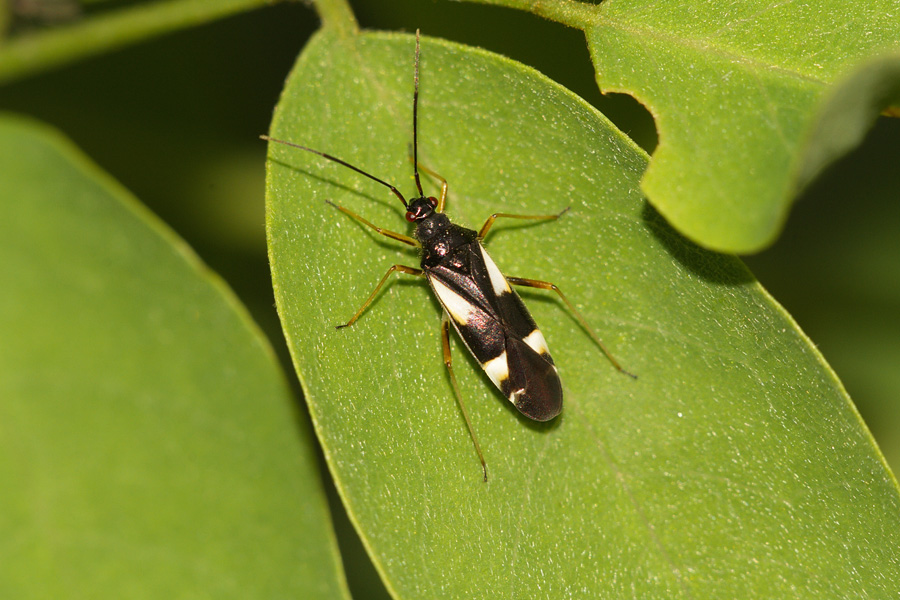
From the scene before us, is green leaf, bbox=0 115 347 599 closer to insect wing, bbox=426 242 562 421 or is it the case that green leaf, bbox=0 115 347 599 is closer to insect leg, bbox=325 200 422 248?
insect leg, bbox=325 200 422 248

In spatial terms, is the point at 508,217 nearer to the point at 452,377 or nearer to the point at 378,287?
the point at 378,287

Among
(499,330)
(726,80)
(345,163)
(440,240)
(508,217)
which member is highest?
(726,80)

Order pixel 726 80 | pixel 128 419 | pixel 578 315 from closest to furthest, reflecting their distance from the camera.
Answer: pixel 128 419 < pixel 726 80 < pixel 578 315

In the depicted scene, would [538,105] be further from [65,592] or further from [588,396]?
[65,592]

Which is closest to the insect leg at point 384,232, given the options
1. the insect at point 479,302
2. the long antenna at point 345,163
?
the insect at point 479,302

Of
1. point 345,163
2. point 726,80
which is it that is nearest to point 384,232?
point 345,163

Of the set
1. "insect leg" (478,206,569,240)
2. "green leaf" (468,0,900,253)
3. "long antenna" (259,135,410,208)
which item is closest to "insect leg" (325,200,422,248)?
"long antenna" (259,135,410,208)

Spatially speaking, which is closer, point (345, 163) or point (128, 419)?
point (128, 419)
